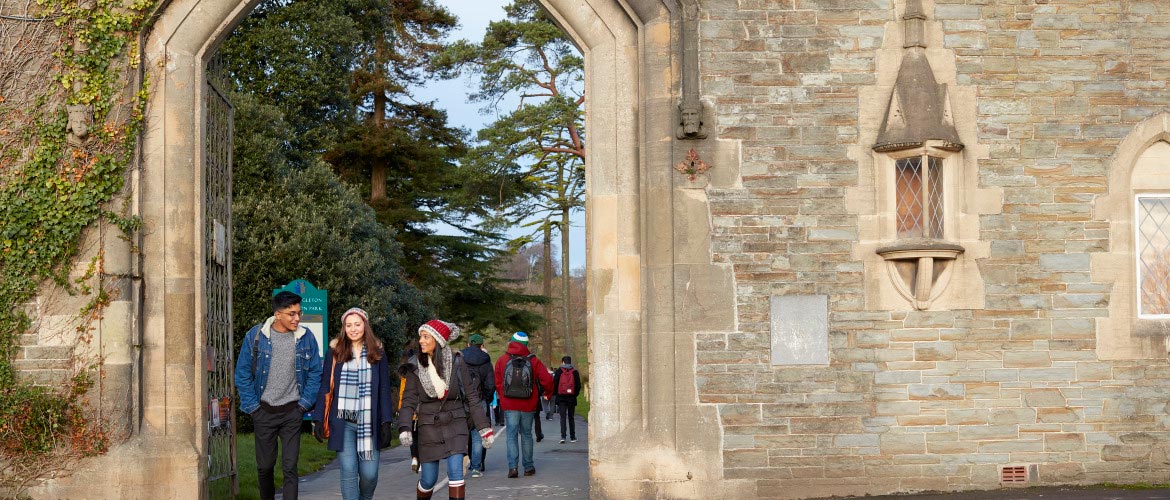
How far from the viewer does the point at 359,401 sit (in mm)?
8359

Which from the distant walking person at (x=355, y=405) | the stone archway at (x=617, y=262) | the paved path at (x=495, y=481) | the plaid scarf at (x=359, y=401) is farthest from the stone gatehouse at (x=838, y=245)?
the plaid scarf at (x=359, y=401)

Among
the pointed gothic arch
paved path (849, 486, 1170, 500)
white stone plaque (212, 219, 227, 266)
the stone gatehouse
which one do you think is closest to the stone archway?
the stone gatehouse

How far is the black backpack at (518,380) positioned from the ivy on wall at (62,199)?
5192 mm

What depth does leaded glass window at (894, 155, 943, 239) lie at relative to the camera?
10.6 metres

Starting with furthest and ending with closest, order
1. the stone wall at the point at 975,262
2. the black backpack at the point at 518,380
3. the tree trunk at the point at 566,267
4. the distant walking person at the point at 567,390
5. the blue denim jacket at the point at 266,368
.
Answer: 1. the tree trunk at the point at 566,267
2. the distant walking person at the point at 567,390
3. the black backpack at the point at 518,380
4. the stone wall at the point at 975,262
5. the blue denim jacket at the point at 266,368

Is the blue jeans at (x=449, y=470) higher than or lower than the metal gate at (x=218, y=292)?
lower

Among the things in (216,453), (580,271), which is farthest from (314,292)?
(580,271)

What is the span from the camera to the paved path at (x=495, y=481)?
456 inches

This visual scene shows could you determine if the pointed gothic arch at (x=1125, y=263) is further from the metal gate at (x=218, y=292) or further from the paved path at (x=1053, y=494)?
the metal gate at (x=218, y=292)

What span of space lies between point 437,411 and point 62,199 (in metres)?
4.02

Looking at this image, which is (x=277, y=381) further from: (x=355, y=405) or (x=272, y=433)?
(x=355, y=405)

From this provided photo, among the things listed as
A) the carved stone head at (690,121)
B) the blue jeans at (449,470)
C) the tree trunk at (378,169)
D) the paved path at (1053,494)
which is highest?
the tree trunk at (378,169)

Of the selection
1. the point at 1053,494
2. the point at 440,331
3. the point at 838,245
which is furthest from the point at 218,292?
the point at 1053,494

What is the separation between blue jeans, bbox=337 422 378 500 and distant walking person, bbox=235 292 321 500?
52 centimetres
